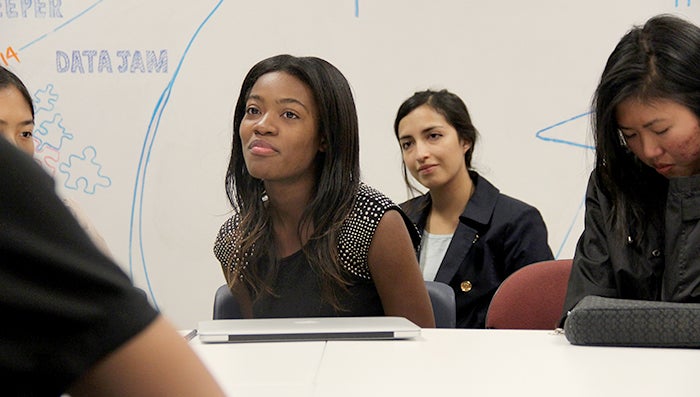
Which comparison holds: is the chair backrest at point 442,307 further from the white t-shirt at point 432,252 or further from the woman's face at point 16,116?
the woman's face at point 16,116

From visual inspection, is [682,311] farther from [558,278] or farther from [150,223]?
[150,223]

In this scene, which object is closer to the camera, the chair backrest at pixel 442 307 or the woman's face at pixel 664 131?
the woman's face at pixel 664 131

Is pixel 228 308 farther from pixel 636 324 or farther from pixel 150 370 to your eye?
pixel 150 370

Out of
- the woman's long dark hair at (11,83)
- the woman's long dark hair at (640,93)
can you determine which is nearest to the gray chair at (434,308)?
the woman's long dark hair at (640,93)

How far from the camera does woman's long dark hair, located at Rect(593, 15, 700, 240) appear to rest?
1573 millimetres

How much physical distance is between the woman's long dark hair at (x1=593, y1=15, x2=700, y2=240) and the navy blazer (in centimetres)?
89

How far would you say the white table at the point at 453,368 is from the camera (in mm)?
1045

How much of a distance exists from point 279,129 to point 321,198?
0.18 m

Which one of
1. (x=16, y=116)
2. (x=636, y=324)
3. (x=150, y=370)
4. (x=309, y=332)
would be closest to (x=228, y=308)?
(x=309, y=332)

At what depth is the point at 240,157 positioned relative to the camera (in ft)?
6.75

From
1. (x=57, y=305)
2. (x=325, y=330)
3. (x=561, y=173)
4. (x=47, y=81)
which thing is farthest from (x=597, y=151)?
(x=47, y=81)

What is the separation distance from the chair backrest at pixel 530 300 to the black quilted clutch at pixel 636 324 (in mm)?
590

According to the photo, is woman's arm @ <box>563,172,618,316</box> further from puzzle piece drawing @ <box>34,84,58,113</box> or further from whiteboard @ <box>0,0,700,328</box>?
puzzle piece drawing @ <box>34,84,58,113</box>

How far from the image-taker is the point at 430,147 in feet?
9.09
